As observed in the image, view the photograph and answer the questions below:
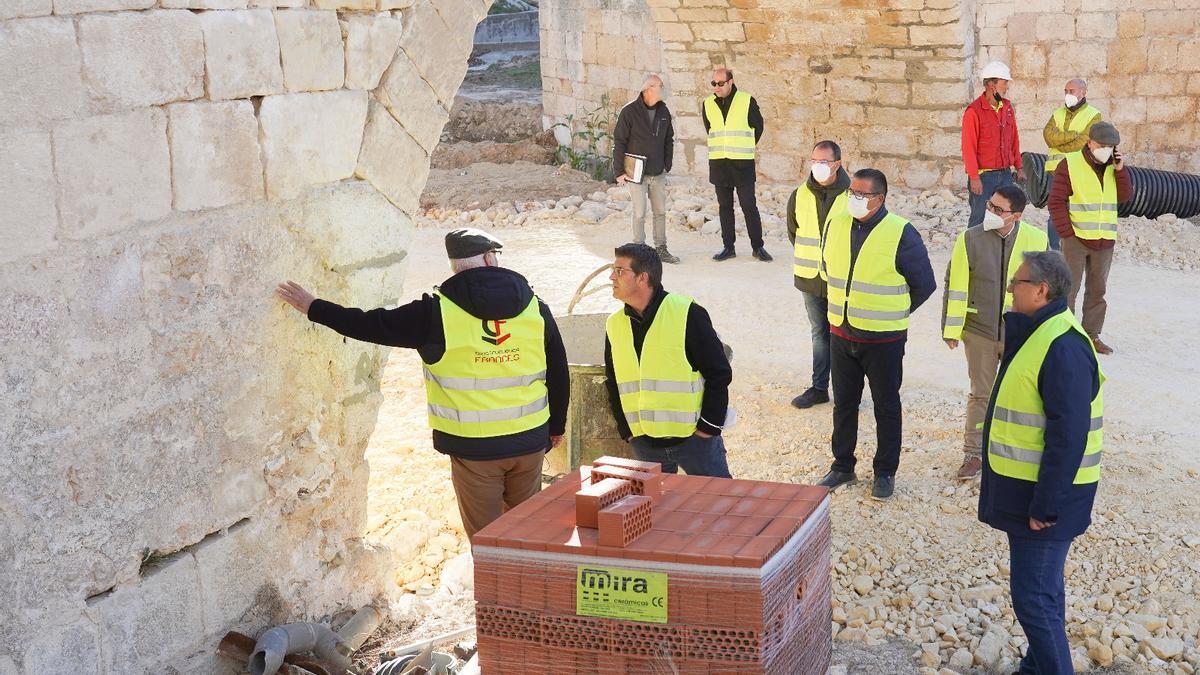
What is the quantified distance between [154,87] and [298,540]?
190cm

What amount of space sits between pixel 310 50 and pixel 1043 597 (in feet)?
11.0

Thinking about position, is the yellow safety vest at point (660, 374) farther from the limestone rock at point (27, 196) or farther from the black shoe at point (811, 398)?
the black shoe at point (811, 398)

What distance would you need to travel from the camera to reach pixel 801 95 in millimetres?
14078

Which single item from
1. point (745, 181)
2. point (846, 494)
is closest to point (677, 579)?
point (846, 494)

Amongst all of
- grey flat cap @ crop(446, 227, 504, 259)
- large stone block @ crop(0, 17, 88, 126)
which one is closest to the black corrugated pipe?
grey flat cap @ crop(446, 227, 504, 259)

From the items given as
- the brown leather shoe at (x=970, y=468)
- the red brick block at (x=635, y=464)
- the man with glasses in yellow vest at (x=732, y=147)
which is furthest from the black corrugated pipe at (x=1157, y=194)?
the red brick block at (x=635, y=464)

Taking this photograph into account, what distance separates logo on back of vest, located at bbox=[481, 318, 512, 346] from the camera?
4.79 meters

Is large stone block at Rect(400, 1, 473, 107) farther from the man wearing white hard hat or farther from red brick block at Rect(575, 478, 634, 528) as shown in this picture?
the man wearing white hard hat

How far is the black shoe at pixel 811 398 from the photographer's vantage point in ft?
25.5

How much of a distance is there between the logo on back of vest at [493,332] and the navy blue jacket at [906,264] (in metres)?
2.22

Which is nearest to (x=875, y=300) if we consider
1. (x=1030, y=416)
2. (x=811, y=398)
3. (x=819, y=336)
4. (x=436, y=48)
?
(x=819, y=336)

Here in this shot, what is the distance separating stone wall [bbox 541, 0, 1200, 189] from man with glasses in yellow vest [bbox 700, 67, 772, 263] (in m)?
2.17

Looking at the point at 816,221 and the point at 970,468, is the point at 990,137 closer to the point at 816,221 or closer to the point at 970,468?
the point at 816,221

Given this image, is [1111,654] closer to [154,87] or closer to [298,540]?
[298,540]
